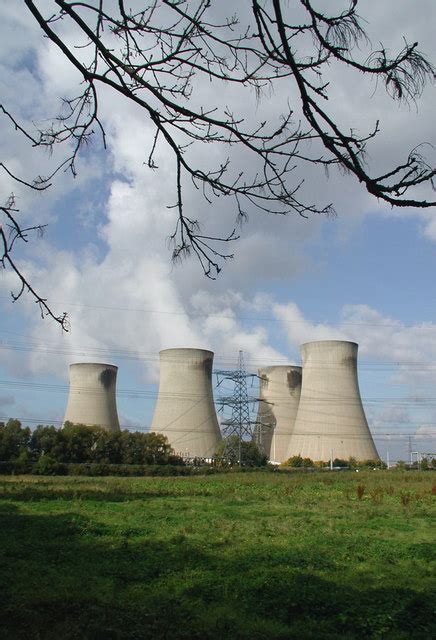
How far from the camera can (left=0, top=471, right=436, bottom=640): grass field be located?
143 inches

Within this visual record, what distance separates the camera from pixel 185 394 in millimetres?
28375

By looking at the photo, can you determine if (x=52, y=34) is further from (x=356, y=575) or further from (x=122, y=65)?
(x=356, y=575)

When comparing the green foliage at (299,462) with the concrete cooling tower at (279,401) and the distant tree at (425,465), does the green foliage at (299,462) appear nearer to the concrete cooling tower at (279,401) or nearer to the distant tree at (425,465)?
the concrete cooling tower at (279,401)

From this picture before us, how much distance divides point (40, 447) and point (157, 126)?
28.0 meters

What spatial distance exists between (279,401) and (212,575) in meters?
32.8

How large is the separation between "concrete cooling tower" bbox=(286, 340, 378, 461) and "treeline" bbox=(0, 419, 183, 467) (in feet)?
20.0

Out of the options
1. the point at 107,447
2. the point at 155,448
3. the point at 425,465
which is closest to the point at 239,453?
the point at 155,448

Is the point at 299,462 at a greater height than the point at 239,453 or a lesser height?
lesser

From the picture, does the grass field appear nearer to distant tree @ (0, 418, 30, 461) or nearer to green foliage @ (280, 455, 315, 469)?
distant tree @ (0, 418, 30, 461)

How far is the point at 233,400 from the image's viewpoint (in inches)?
1446

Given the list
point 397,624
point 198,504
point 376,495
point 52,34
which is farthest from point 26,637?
point 376,495

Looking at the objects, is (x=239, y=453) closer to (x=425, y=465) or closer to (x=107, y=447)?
(x=107, y=447)

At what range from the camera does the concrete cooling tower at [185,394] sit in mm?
28609

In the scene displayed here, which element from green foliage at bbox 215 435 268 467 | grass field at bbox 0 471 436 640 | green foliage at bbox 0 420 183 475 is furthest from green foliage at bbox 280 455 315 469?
grass field at bbox 0 471 436 640
